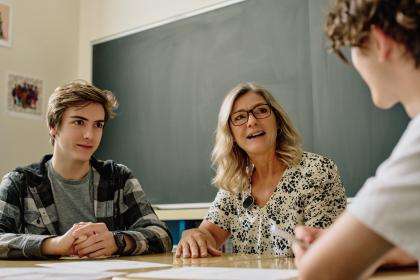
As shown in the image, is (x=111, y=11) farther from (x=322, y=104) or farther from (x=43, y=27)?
(x=322, y=104)

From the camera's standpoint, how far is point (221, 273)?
992 millimetres

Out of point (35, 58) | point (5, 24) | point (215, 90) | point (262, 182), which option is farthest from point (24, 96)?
point (262, 182)

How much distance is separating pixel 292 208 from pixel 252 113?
398mm

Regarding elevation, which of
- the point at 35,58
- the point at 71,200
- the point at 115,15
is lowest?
the point at 71,200

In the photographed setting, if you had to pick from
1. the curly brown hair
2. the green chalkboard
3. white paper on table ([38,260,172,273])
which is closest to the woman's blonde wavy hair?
the green chalkboard

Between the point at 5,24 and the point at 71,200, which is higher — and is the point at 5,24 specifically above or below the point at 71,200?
above

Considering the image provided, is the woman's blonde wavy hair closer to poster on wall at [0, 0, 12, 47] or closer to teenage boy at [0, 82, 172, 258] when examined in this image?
teenage boy at [0, 82, 172, 258]

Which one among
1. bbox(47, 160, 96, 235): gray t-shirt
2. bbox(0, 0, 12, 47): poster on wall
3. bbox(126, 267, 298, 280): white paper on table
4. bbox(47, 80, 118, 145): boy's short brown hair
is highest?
bbox(0, 0, 12, 47): poster on wall

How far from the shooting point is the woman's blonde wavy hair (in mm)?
1896

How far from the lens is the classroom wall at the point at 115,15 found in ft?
9.97

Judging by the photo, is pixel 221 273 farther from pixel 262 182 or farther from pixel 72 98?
pixel 72 98

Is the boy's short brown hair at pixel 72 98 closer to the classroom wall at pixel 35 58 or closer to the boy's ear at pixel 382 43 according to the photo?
the classroom wall at pixel 35 58

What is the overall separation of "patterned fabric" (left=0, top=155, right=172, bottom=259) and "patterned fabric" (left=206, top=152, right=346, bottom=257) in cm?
29

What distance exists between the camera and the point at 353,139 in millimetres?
2236
